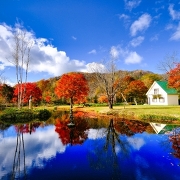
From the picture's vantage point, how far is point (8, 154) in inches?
377

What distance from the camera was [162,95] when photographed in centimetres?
4262

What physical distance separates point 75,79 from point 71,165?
29.0m

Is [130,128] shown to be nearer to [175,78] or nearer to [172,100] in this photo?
[175,78]

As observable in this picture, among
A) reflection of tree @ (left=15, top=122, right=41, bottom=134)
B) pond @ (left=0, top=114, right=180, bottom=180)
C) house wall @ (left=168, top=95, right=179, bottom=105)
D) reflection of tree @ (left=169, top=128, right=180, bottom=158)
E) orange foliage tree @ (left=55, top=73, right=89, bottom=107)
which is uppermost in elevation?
orange foliage tree @ (left=55, top=73, right=89, bottom=107)

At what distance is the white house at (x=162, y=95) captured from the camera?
4080 cm

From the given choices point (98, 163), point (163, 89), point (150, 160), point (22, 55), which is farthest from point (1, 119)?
point (163, 89)

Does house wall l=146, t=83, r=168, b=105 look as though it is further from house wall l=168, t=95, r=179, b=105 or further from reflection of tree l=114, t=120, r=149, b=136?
reflection of tree l=114, t=120, r=149, b=136

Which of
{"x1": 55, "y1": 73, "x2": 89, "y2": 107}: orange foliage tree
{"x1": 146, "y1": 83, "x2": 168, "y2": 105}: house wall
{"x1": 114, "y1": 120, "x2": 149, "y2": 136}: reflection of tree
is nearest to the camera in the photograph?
{"x1": 114, "y1": 120, "x2": 149, "y2": 136}: reflection of tree

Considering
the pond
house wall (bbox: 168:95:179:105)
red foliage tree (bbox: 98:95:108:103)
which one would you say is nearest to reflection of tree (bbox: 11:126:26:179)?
the pond

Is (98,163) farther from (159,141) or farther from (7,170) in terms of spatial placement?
(159,141)

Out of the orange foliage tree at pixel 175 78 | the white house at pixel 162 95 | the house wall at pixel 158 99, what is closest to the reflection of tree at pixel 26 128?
the orange foliage tree at pixel 175 78

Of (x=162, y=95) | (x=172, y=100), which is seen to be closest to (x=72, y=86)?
(x=162, y=95)

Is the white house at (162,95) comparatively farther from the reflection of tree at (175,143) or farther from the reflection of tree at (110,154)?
the reflection of tree at (110,154)

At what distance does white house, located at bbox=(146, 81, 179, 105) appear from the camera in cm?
4080
